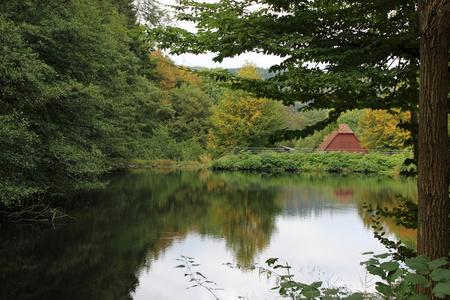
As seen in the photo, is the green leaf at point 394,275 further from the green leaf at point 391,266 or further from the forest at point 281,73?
the forest at point 281,73

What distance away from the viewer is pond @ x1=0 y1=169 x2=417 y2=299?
6555 millimetres

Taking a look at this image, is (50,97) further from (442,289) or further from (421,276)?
(442,289)

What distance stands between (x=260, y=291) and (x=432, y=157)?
4.50 meters

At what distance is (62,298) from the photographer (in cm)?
588

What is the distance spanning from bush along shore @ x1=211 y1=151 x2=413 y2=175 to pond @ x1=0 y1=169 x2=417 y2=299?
1444cm

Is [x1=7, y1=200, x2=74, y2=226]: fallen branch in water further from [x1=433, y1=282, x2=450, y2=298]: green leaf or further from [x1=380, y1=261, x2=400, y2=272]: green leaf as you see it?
[x1=433, y1=282, x2=450, y2=298]: green leaf

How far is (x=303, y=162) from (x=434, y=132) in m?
29.7

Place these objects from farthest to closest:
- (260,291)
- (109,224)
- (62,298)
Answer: (109,224) → (260,291) → (62,298)

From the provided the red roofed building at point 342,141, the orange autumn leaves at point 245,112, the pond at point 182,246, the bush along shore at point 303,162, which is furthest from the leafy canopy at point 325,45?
the red roofed building at point 342,141

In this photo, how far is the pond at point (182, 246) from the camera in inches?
258

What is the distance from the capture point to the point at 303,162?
3184 centimetres

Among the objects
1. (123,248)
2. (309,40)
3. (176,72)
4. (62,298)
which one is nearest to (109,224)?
(123,248)

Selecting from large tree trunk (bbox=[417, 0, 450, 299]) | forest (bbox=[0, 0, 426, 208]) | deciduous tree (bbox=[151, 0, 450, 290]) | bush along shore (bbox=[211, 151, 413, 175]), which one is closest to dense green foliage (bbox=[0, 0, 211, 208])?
forest (bbox=[0, 0, 426, 208])

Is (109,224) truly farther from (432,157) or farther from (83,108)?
(432,157)
